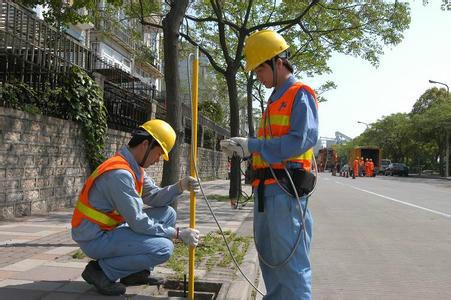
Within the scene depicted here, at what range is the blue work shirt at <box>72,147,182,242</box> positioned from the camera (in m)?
4.12

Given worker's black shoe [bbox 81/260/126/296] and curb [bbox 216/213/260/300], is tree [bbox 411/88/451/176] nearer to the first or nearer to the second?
curb [bbox 216/213/260/300]

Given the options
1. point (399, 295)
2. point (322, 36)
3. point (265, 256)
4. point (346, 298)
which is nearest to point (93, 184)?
point (265, 256)

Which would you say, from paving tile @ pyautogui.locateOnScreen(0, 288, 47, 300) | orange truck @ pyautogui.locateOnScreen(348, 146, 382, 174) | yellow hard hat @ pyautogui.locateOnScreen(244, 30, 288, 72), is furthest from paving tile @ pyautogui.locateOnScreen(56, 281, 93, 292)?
orange truck @ pyautogui.locateOnScreen(348, 146, 382, 174)

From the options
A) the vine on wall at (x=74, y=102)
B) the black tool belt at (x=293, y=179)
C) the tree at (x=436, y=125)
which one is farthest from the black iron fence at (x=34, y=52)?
the tree at (x=436, y=125)

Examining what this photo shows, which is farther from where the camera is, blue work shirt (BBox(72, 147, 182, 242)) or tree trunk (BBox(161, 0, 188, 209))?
tree trunk (BBox(161, 0, 188, 209))

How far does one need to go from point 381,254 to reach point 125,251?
4.53 meters

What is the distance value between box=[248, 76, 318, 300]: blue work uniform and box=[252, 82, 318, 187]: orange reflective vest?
39mm

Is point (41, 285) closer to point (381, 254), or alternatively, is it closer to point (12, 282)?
point (12, 282)

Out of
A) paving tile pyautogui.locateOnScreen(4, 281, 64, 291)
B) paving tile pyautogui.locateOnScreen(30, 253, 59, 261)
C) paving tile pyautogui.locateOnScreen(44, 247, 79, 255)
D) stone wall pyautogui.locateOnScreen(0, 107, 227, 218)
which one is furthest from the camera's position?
stone wall pyautogui.locateOnScreen(0, 107, 227, 218)

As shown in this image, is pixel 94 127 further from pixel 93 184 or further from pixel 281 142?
pixel 281 142

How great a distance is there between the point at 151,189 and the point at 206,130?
84.7 feet

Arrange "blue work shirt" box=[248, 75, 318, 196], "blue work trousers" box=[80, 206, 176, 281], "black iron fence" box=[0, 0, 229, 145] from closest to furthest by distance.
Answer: "blue work shirt" box=[248, 75, 318, 196] → "blue work trousers" box=[80, 206, 176, 281] → "black iron fence" box=[0, 0, 229, 145]

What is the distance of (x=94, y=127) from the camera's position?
12023 mm

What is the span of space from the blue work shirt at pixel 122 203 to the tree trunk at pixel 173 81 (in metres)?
2.38
